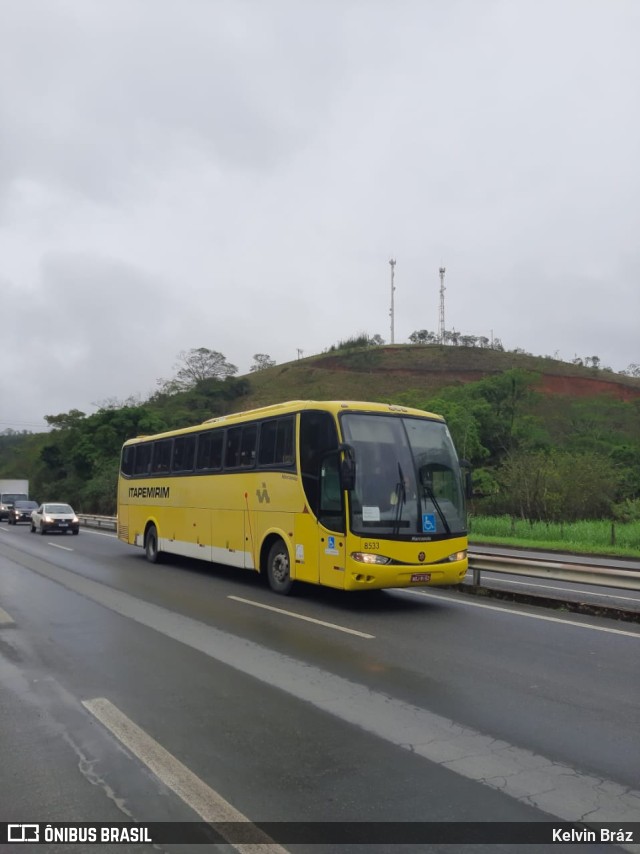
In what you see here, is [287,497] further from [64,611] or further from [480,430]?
[480,430]

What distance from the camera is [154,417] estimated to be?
58344 millimetres

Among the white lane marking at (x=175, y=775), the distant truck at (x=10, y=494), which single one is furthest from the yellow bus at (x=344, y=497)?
the distant truck at (x=10, y=494)

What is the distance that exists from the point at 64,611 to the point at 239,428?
16.7 feet

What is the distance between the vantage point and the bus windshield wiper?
36.0 ft

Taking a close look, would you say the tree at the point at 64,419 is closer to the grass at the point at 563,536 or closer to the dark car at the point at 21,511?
the dark car at the point at 21,511

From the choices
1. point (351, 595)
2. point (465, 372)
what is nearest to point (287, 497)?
point (351, 595)

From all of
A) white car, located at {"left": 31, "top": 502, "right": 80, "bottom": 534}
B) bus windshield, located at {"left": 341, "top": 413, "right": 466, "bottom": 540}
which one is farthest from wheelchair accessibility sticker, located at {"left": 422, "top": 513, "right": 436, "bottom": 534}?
white car, located at {"left": 31, "top": 502, "right": 80, "bottom": 534}

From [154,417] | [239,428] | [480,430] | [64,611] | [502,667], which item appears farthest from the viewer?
→ [154,417]

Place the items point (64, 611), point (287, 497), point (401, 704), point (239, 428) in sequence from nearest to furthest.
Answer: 1. point (401, 704)
2. point (64, 611)
3. point (287, 497)
4. point (239, 428)

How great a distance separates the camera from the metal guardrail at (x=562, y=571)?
10508 mm

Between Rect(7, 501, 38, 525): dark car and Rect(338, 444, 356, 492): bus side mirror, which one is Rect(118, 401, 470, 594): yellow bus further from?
Rect(7, 501, 38, 525): dark car

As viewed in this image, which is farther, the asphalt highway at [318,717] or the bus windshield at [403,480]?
the bus windshield at [403,480]

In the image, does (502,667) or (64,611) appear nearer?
(502,667)

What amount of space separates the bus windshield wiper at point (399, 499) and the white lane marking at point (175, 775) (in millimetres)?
5552
